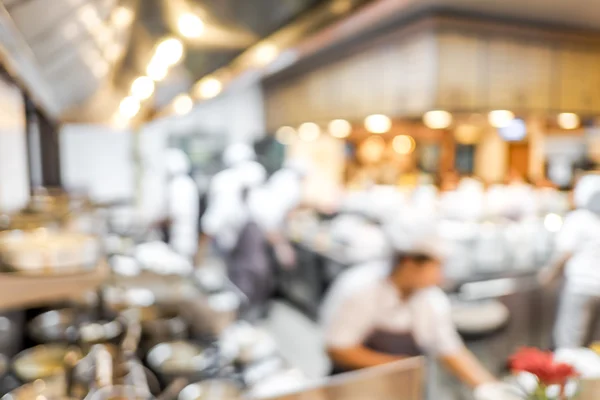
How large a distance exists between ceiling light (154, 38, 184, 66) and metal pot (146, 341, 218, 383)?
32.2 inches

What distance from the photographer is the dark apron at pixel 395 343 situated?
1.83 metres

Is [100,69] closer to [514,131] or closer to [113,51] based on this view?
[113,51]

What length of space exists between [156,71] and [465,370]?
1397 millimetres

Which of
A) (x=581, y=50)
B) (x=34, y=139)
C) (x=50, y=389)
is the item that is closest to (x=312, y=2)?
(x=50, y=389)

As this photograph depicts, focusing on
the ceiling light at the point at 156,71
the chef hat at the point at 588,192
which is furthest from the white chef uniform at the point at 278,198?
the chef hat at the point at 588,192

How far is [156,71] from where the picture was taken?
1.50 meters

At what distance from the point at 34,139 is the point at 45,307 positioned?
4.73ft

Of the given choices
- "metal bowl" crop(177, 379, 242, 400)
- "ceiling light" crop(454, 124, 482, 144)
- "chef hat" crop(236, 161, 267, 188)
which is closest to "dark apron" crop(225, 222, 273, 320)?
"chef hat" crop(236, 161, 267, 188)

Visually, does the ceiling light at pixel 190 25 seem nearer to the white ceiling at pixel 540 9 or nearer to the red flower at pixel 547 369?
the red flower at pixel 547 369

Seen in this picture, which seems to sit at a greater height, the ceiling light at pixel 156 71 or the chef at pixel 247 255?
the ceiling light at pixel 156 71

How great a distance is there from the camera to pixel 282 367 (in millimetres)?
1783

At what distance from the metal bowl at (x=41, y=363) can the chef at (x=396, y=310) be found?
3.11 ft

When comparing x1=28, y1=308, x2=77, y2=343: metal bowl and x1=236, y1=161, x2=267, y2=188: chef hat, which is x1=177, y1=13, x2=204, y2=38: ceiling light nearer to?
x1=28, y1=308, x2=77, y2=343: metal bowl

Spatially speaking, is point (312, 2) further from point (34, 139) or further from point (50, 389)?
point (34, 139)
